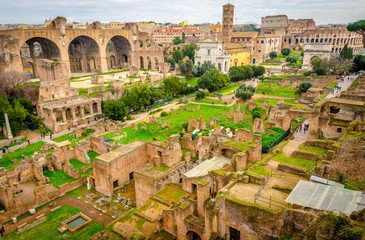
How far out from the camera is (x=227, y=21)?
282 feet

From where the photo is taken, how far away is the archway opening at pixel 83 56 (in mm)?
64875

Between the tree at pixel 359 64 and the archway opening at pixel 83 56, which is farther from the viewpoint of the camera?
the archway opening at pixel 83 56

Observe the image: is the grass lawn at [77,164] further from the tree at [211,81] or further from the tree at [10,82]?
the tree at [211,81]

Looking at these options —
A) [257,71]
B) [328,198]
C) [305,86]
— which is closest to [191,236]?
[328,198]

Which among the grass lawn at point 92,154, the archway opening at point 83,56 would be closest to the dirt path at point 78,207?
the grass lawn at point 92,154

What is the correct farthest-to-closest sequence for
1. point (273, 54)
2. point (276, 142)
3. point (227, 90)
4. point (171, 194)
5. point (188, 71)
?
point (273, 54) < point (188, 71) < point (227, 90) < point (276, 142) < point (171, 194)

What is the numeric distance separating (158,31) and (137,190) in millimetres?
120155

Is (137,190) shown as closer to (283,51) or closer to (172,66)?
(172,66)

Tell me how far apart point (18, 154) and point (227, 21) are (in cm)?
7627

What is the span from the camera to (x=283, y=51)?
9450 cm

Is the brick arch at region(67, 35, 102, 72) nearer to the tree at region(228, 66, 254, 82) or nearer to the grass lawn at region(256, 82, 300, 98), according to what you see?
the tree at region(228, 66, 254, 82)

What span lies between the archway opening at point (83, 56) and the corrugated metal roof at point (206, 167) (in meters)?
53.8

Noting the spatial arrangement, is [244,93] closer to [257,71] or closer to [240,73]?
[240,73]

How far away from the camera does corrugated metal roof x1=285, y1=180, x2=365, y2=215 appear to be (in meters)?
9.78
